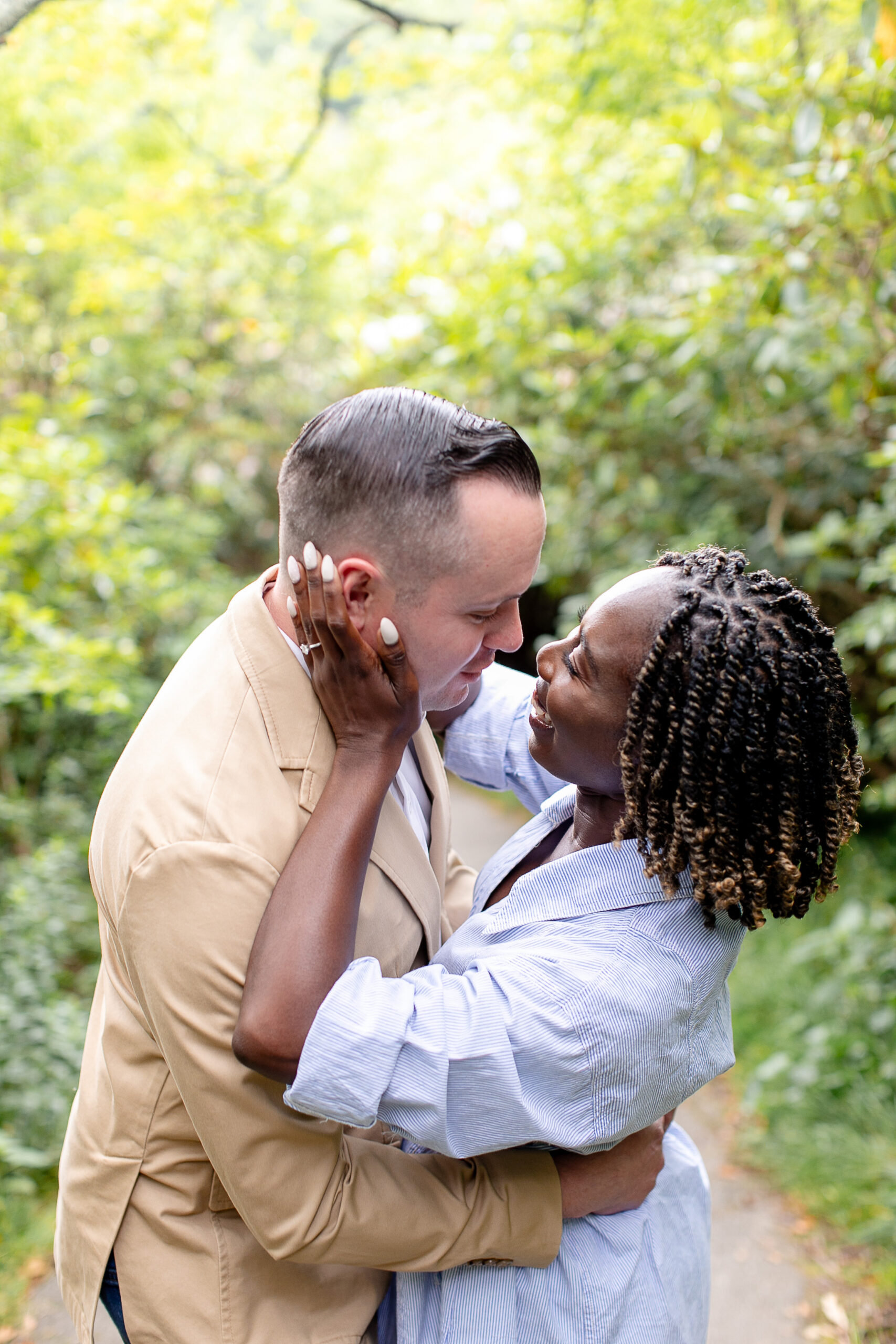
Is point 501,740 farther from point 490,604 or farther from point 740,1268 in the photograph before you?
point 740,1268

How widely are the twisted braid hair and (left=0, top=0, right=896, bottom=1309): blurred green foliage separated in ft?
6.32

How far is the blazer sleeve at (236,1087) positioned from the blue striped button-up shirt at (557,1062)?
120 mm

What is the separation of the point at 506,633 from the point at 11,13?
59.9 inches

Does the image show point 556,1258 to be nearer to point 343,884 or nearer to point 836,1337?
point 343,884

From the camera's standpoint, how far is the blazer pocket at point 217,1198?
1.49m

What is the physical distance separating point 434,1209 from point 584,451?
4505 millimetres

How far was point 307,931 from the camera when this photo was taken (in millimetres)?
1317

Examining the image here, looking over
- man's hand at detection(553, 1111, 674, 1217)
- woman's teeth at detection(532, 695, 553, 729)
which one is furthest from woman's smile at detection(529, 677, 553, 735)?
man's hand at detection(553, 1111, 674, 1217)

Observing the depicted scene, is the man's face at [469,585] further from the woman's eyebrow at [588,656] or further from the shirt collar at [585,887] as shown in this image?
the shirt collar at [585,887]

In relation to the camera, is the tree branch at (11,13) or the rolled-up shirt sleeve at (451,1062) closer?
the rolled-up shirt sleeve at (451,1062)

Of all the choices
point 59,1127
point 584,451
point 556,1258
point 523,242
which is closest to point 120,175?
point 523,242

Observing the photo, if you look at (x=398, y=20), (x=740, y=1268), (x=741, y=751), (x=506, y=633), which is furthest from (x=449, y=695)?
(x=740, y=1268)

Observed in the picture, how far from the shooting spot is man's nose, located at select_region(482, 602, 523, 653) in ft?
5.57

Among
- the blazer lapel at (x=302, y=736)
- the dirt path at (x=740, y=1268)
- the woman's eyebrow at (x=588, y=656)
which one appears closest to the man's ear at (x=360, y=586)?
the blazer lapel at (x=302, y=736)
